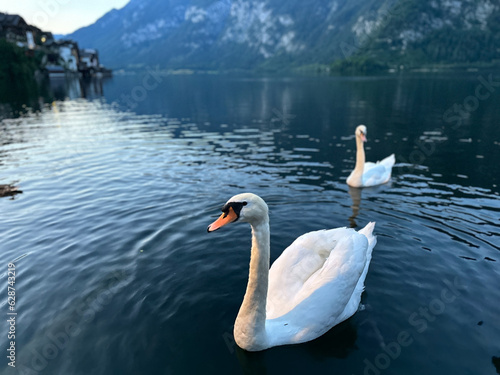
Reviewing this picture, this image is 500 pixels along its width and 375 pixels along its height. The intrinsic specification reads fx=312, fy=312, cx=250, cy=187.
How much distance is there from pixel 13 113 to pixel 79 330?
46542 millimetres

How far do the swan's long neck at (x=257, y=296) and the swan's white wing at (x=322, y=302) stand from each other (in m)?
0.32

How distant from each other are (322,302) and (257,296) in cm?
132

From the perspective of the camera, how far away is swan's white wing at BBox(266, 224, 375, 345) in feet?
19.3

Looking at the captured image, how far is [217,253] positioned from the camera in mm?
9719

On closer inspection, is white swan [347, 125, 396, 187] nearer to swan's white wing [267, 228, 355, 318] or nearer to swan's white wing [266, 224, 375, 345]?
swan's white wing [267, 228, 355, 318]

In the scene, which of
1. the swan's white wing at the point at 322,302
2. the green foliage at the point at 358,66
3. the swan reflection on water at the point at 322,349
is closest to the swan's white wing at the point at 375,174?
the swan's white wing at the point at 322,302

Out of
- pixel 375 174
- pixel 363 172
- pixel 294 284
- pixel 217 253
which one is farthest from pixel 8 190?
pixel 375 174

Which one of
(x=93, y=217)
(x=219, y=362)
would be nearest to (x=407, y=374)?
(x=219, y=362)

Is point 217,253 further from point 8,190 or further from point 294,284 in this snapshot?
point 8,190

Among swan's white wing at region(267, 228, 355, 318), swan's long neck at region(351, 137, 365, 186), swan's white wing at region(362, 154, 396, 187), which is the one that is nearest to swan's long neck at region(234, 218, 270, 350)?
swan's white wing at region(267, 228, 355, 318)

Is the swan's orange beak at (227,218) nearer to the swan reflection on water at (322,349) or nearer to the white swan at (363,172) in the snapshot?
the swan reflection on water at (322,349)

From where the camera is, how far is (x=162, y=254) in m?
9.65

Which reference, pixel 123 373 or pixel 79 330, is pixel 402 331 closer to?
pixel 123 373

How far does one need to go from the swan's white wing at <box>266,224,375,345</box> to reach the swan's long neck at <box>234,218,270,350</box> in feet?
1.04
